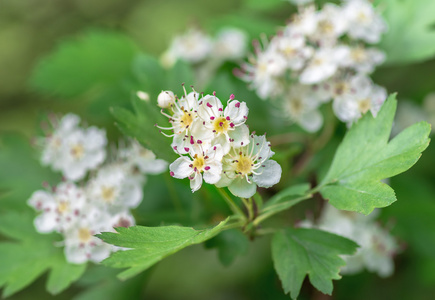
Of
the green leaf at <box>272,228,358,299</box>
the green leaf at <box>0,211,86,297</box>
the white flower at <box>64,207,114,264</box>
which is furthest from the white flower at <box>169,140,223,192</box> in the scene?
the green leaf at <box>0,211,86,297</box>

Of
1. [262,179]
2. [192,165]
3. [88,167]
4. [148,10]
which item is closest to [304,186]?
[262,179]

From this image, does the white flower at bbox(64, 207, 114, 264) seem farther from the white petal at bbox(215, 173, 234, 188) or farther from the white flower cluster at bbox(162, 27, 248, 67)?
the white flower cluster at bbox(162, 27, 248, 67)

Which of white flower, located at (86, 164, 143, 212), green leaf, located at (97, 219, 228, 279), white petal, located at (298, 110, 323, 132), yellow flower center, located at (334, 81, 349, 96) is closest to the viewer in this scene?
green leaf, located at (97, 219, 228, 279)

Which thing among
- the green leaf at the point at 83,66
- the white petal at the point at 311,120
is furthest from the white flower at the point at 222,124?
the green leaf at the point at 83,66

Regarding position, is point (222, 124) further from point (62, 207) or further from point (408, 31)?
point (408, 31)

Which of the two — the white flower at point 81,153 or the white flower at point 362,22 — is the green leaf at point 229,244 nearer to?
the white flower at point 81,153

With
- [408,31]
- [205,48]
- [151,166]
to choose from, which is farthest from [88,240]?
[408,31]
